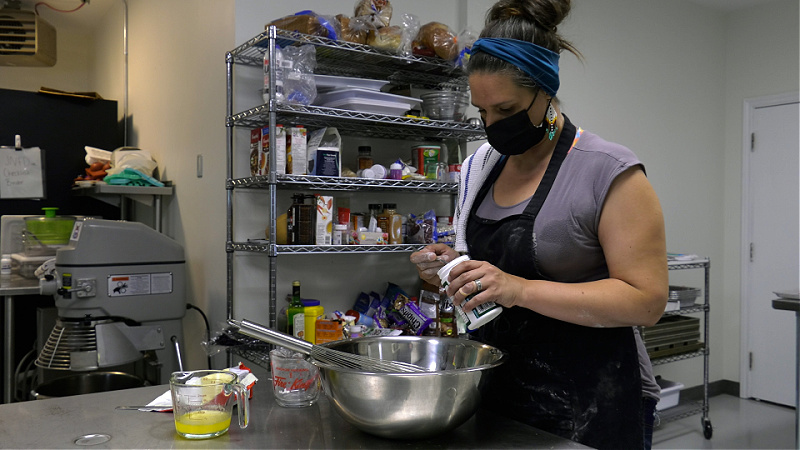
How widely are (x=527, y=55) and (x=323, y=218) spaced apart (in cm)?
133

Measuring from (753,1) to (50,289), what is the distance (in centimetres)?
452

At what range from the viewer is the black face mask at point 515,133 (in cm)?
127

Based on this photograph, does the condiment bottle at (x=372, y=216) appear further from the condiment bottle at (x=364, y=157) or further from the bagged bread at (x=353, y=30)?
the bagged bread at (x=353, y=30)

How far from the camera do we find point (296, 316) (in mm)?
2367

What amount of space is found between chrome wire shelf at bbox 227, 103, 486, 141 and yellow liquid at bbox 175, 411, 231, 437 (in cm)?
134

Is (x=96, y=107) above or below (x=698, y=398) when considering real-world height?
above

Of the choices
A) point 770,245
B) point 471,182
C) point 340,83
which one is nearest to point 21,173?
point 340,83

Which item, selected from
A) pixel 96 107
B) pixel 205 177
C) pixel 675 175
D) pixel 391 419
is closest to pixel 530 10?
pixel 391 419

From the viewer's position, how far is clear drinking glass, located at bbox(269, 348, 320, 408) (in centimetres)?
130

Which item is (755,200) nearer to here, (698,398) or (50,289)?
(698,398)

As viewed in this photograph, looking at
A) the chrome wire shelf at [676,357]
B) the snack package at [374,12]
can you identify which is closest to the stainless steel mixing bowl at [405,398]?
the snack package at [374,12]

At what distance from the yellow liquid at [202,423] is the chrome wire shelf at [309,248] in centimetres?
116

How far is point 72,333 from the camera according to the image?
2451 mm

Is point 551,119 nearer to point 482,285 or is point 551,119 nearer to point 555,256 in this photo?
point 555,256
